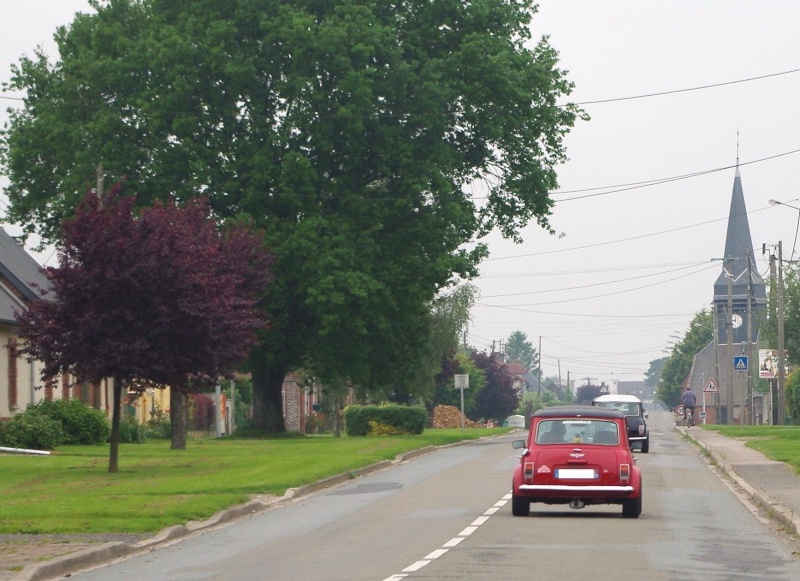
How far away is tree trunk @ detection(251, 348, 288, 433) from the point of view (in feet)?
155

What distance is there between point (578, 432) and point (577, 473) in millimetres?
762

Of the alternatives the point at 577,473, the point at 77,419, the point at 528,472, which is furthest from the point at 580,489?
the point at 77,419

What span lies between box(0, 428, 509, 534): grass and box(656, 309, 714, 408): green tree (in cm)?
12894

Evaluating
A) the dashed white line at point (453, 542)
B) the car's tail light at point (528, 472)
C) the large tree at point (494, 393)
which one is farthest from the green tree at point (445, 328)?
the car's tail light at point (528, 472)

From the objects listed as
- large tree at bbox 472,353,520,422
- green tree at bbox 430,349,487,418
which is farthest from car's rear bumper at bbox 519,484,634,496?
large tree at bbox 472,353,520,422

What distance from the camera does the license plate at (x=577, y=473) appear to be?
18359 millimetres

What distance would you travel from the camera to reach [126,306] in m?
28.5

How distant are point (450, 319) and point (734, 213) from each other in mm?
62484

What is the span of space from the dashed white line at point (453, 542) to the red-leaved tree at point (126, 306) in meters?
9.44

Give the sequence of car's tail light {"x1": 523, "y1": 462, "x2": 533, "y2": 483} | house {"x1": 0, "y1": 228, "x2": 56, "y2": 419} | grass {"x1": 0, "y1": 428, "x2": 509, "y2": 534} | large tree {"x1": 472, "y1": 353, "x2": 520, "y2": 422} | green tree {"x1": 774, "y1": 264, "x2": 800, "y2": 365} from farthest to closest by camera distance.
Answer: large tree {"x1": 472, "y1": 353, "x2": 520, "y2": 422}
green tree {"x1": 774, "y1": 264, "x2": 800, "y2": 365}
house {"x1": 0, "y1": 228, "x2": 56, "y2": 419}
grass {"x1": 0, "y1": 428, "x2": 509, "y2": 534}
car's tail light {"x1": 523, "y1": 462, "x2": 533, "y2": 483}

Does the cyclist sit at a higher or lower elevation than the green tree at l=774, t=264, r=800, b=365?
lower

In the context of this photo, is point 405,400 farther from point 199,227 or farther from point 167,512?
point 167,512

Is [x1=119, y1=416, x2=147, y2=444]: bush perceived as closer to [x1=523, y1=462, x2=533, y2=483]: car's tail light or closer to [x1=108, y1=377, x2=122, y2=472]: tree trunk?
[x1=108, y1=377, x2=122, y2=472]: tree trunk

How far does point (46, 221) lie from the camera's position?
1849 inches
